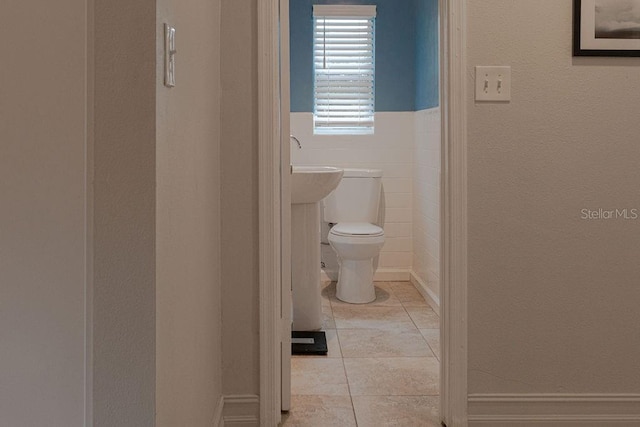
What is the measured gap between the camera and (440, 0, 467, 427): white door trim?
2.10 meters

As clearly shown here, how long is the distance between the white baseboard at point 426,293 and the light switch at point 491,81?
1737mm

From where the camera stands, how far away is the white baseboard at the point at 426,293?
12.6ft

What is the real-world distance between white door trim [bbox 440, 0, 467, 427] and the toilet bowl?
174 centimetres

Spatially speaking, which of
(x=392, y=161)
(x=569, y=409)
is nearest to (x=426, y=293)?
(x=392, y=161)

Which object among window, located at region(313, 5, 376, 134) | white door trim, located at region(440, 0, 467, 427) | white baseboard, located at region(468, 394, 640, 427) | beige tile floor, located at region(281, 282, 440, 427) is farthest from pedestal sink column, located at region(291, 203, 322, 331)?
window, located at region(313, 5, 376, 134)

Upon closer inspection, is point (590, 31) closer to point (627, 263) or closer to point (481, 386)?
point (627, 263)

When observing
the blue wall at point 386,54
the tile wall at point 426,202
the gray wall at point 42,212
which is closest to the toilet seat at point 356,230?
the tile wall at point 426,202

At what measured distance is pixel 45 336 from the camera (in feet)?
3.79

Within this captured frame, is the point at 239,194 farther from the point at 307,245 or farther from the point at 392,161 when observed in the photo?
the point at 392,161

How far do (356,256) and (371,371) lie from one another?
124 cm

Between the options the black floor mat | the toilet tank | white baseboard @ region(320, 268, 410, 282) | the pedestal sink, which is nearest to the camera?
the black floor mat

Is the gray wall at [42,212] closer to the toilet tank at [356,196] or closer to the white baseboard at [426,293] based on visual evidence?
the white baseboard at [426,293]

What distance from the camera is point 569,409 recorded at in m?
2.18

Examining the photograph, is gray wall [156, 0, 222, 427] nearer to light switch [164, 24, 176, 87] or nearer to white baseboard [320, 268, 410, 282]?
light switch [164, 24, 176, 87]
